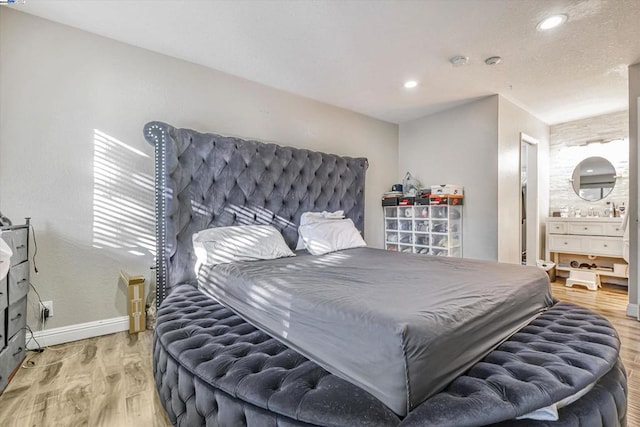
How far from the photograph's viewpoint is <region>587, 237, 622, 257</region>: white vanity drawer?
3.91 m

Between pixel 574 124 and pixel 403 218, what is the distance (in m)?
3.23

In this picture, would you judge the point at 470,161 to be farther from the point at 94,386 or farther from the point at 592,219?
the point at 94,386

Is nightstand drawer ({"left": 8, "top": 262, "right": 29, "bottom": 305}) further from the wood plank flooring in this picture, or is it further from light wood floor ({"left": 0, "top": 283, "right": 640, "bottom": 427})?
the wood plank flooring

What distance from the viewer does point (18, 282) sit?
A: 5.96ft

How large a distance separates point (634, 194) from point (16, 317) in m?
5.16

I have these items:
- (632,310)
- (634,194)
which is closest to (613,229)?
(634,194)

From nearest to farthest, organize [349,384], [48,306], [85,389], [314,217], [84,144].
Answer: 1. [349,384]
2. [85,389]
3. [48,306]
4. [84,144]
5. [314,217]

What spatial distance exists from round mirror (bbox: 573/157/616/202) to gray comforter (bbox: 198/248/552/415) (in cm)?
378

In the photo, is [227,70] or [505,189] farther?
[505,189]

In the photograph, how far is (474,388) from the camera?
941 mm

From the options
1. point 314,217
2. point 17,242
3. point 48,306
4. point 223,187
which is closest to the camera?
point 17,242

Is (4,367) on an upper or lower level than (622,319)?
upper

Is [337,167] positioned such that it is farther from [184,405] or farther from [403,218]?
[184,405]

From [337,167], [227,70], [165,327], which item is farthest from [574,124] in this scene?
[165,327]
